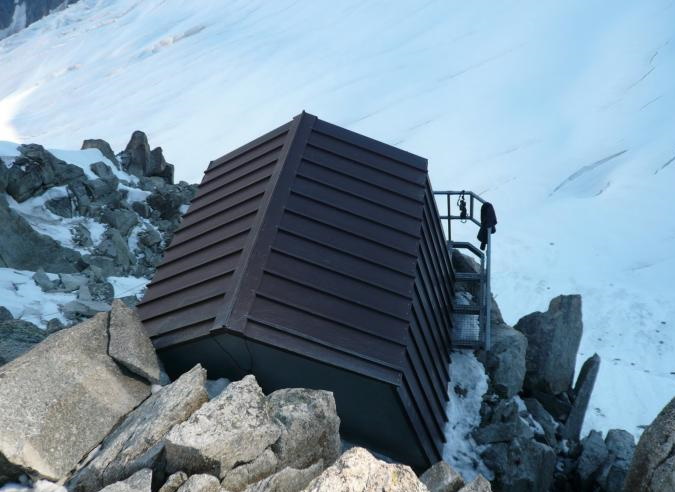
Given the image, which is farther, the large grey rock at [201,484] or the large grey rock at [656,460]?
the large grey rock at [656,460]

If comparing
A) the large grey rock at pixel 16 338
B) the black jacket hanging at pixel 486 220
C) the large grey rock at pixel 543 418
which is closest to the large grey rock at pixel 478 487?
the large grey rock at pixel 543 418

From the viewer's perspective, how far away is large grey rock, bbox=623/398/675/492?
9.84 metres

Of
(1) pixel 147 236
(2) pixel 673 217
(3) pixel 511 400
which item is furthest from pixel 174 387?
(2) pixel 673 217

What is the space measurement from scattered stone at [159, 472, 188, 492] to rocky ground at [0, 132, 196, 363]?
703 centimetres

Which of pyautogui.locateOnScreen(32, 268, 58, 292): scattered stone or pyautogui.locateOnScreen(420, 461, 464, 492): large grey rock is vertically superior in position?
pyautogui.locateOnScreen(420, 461, 464, 492): large grey rock

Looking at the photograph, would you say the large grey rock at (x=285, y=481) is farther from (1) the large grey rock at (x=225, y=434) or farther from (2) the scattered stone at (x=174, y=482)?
(2) the scattered stone at (x=174, y=482)

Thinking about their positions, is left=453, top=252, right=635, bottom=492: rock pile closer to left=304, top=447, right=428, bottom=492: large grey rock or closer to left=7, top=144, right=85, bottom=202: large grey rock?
left=304, top=447, right=428, bottom=492: large grey rock

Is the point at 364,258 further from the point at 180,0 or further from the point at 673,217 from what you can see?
the point at 180,0

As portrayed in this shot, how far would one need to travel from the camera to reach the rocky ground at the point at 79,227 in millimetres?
18266

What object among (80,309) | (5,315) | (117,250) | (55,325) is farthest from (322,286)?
(117,250)

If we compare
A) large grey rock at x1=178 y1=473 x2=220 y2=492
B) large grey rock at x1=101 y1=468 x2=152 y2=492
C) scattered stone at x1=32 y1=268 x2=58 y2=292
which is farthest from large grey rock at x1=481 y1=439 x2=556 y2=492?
scattered stone at x1=32 y1=268 x2=58 y2=292

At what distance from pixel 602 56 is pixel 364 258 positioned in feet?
204

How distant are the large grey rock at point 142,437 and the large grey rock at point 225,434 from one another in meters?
0.27

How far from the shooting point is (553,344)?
16.5 m
